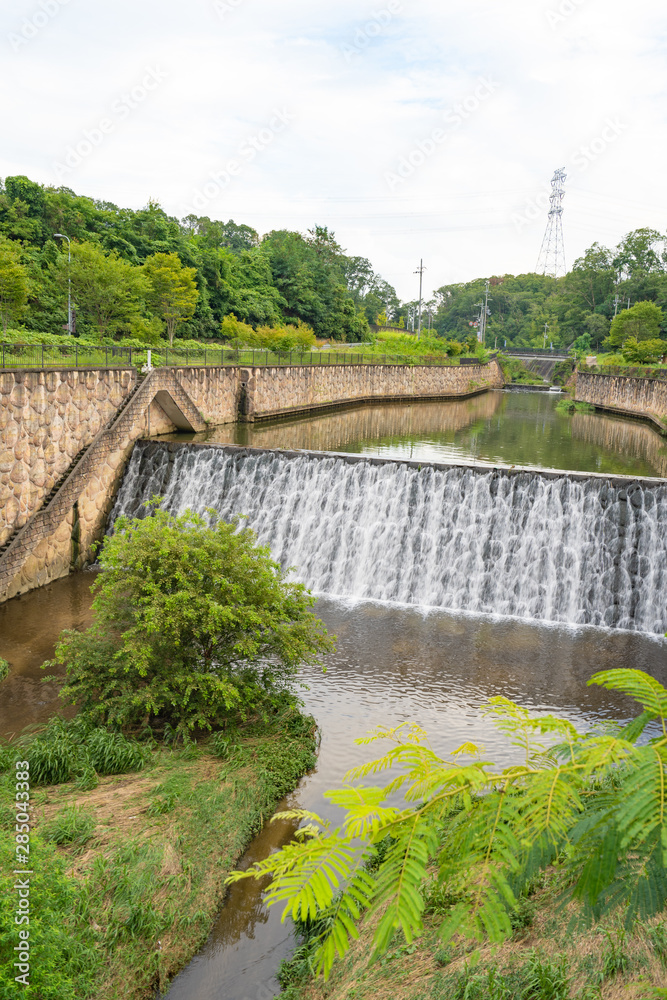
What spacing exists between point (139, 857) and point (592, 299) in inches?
3363

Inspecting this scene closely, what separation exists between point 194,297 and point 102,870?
131 feet

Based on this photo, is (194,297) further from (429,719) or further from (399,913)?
(399,913)

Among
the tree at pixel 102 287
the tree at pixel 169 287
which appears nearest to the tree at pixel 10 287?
the tree at pixel 102 287

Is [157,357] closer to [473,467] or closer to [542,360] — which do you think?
[473,467]

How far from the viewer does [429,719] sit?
32.2 ft

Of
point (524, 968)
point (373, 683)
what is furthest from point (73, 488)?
point (524, 968)

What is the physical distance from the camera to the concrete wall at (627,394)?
108 ft

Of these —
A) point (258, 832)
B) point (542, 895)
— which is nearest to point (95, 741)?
point (258, 832)

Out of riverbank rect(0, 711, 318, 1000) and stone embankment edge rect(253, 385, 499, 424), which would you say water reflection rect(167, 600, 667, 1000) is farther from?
stone embankment edge rect(253, 385, 499, 424)

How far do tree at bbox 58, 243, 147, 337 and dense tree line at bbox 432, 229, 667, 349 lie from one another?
1547 inches

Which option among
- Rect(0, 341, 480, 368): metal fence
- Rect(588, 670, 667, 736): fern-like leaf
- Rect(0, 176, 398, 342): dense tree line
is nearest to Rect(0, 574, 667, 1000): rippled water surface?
Rect(588, 670, 667, 736): fern-like leaf

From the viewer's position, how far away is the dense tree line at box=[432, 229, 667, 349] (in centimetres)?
7400

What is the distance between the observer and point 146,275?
131 feet

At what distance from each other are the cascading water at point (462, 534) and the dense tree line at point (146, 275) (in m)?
20.7
